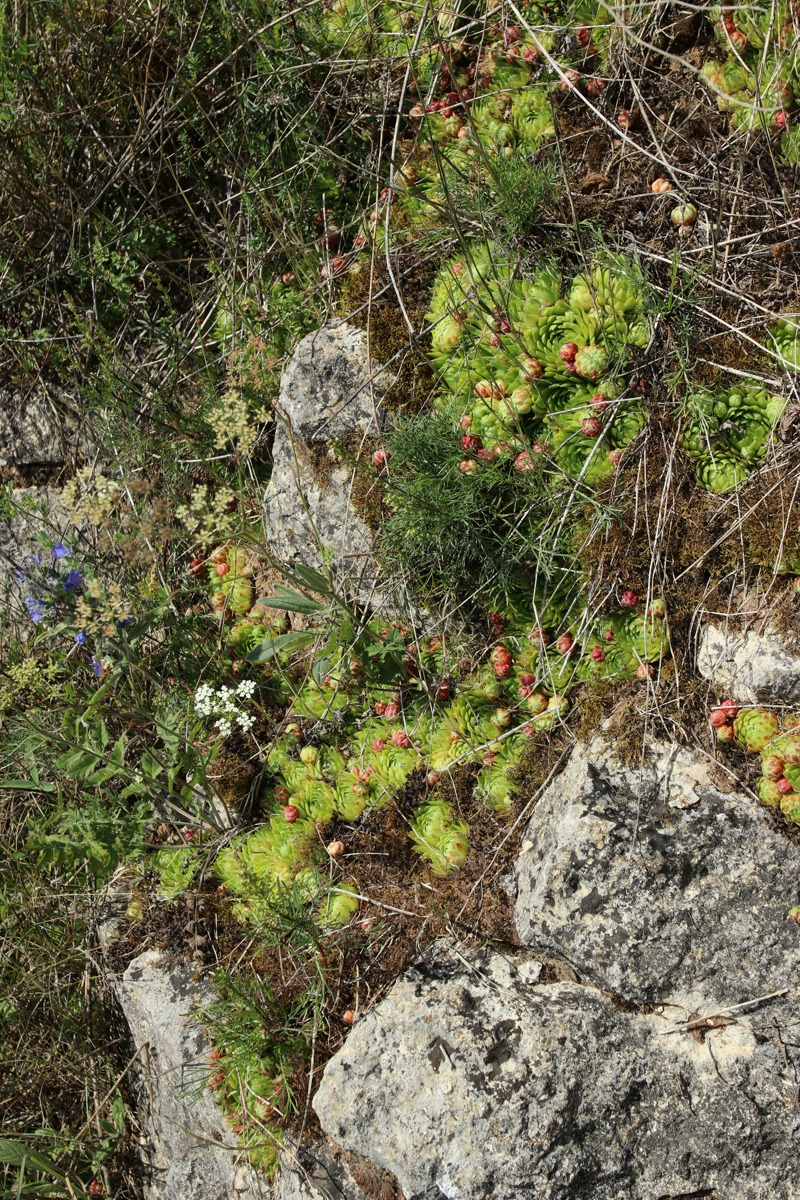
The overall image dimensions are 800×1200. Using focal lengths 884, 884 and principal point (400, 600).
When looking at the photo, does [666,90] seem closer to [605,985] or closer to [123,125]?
[123,125]

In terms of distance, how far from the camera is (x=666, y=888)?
11.5ft

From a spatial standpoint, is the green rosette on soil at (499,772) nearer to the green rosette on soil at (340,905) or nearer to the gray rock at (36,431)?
the green rosette on soil at (340,905)

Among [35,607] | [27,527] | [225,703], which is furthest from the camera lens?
[27,527]

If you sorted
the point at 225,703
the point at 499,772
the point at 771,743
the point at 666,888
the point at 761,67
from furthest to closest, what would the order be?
the point at 225,703 → the point at 499,772 → the point at 761,67 → the point at 771,743 → the point at 666,888

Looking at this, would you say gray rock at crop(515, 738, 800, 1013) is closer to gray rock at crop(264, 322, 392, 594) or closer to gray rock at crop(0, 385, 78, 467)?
gray rock at crop(264, 322, 392, 594)

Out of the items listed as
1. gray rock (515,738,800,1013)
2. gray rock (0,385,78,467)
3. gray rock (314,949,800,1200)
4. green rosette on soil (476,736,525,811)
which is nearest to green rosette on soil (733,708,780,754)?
gray rock (515,738,800,1013)

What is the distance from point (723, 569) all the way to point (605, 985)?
1831 millimetres

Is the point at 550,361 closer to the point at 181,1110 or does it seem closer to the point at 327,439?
the point at 327,439

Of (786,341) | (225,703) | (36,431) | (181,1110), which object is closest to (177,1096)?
(181,1110)

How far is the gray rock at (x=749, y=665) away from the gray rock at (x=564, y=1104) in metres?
1.30

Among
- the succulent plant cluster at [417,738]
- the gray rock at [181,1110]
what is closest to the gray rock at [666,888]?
the succulent plant cluster at [417,738]

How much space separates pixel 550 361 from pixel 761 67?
1.49 meters

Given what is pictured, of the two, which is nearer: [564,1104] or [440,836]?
[564,1104]

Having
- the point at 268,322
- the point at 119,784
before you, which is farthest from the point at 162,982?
the point at 268,322
